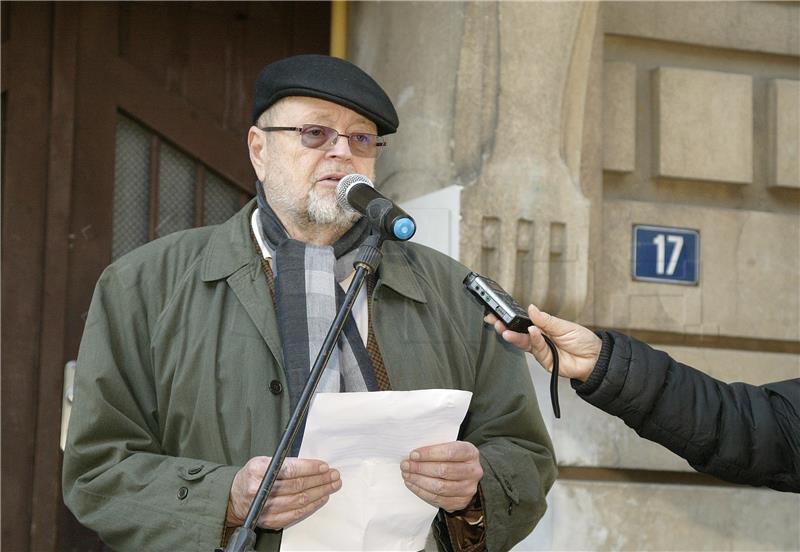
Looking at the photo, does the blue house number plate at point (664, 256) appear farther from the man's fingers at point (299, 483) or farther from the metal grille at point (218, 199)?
the man's fingers at point (299, 483)

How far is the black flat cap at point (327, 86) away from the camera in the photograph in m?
3.14

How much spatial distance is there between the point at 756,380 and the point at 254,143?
219cm

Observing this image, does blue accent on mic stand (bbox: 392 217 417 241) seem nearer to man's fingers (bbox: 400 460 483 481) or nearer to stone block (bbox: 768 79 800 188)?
man's fingers (bbox: 400 460 483 481)

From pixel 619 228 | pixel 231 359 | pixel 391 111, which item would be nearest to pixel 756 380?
pixel 619 228

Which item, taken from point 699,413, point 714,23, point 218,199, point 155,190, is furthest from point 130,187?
point 699,413

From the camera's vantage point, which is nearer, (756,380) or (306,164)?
(306,164)

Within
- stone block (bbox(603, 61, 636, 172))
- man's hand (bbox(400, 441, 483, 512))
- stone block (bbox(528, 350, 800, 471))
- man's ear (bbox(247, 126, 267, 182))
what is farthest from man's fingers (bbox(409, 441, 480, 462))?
stone block (bbox(603, 61, 636, 172))

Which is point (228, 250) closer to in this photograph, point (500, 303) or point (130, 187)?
point (500, 303)

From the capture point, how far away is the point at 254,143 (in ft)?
10.9

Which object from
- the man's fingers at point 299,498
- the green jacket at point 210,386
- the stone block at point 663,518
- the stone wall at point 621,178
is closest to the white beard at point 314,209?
the green jacket at point 210,386

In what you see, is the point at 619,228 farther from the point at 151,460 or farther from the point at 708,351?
the point at 151,460

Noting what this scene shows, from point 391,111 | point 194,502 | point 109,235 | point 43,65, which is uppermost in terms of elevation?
point 43,65

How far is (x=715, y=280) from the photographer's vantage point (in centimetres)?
464

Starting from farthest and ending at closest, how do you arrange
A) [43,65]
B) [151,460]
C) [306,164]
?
1. [43,65]
2. [306,164]
3. [151,460]
